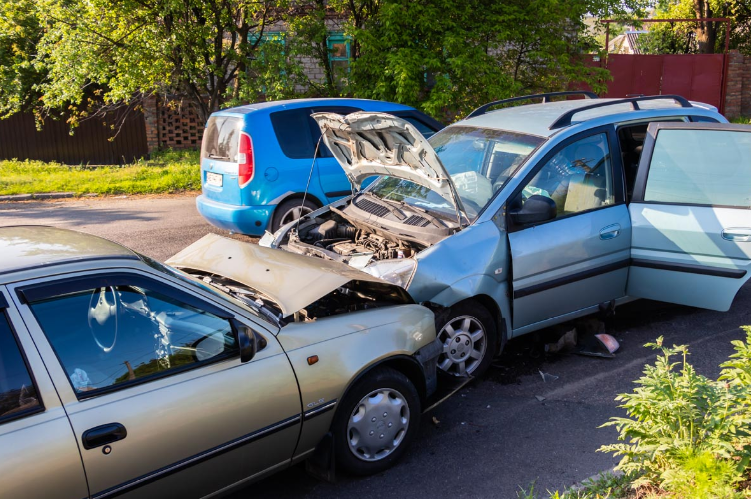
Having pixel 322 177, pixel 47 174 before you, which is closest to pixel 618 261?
pixel 322 177

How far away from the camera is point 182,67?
551 inches

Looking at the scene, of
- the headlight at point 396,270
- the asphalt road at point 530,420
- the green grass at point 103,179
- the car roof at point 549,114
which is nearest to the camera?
the asphalt road at point 530,420

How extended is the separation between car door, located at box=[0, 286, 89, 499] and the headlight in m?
2.31

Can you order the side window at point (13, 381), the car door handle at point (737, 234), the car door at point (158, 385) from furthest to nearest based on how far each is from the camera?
the car door handle at point (737, 234) < the car door at point (158, 385) < the side window at point (13, 381)

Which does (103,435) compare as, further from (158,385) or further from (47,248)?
(47,248)

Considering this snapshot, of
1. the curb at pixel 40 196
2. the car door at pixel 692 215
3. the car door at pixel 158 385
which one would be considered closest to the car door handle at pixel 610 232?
the car door at pixel 692 215

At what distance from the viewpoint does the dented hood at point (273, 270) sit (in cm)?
382

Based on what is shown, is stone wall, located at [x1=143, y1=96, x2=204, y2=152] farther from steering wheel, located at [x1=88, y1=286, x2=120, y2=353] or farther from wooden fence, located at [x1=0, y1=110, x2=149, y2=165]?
steering wheel, located at [x1=88, y1=286, x2=120, y2=353]

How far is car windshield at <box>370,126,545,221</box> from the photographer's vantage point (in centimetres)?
527

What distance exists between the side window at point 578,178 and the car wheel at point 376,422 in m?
2.00

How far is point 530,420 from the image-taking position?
456 cm

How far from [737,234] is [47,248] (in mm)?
4817

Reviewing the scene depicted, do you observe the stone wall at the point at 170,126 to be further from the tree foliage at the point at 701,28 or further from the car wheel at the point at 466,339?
the tree foliage at the point at 701,28

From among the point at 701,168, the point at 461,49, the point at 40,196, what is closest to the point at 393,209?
the point at 701,168
